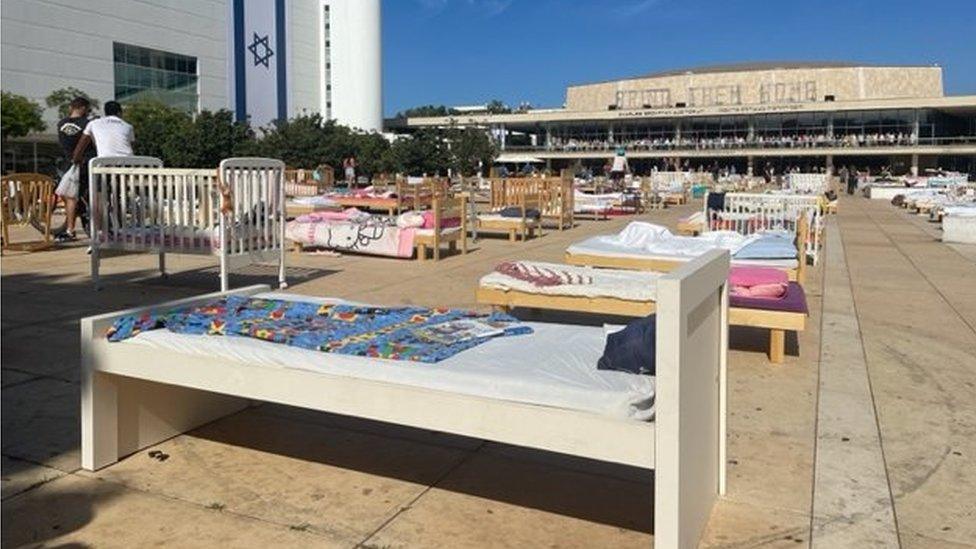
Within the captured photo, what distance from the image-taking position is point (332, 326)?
3564 millimetres

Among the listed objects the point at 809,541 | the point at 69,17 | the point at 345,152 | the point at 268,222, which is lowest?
the point at 809,541

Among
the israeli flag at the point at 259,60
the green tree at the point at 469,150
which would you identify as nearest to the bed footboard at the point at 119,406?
the green tree at the point at 469,150

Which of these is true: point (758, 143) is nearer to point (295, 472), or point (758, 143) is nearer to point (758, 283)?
point (758, 283)

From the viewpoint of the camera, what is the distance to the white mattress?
2.58 metres

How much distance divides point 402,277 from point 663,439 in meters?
6.80

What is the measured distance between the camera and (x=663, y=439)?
2385mm

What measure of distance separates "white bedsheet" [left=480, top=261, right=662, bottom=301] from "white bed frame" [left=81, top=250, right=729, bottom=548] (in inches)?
92.5

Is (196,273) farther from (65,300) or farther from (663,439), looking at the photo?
(663,439)

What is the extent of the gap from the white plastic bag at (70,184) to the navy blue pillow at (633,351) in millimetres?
8480

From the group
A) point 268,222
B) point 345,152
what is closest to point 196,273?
point 268,222

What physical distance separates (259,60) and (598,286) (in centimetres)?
8520

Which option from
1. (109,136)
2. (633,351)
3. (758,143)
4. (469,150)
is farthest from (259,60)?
(633,351)

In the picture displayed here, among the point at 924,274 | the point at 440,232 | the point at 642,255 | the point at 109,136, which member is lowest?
the point at 924,274

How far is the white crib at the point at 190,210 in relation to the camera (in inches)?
283
